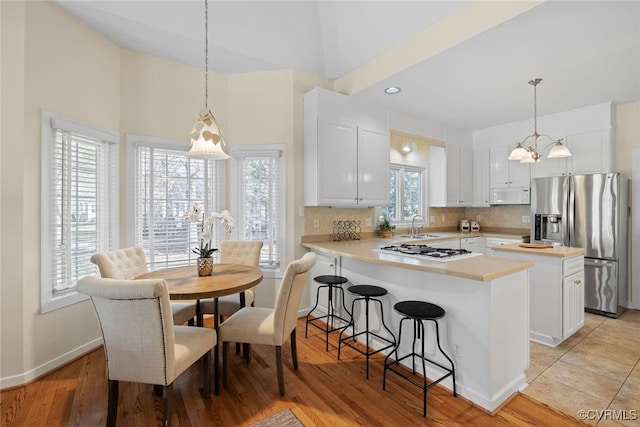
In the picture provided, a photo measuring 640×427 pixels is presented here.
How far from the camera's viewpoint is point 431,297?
7.32ft

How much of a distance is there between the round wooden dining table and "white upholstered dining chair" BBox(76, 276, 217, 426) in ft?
1.01

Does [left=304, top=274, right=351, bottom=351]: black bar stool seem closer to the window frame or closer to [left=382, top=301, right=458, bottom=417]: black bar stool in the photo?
[left=382, top=301, right=458, bottom=417]: black bar stool

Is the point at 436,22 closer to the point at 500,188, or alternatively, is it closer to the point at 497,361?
the point at 497,361

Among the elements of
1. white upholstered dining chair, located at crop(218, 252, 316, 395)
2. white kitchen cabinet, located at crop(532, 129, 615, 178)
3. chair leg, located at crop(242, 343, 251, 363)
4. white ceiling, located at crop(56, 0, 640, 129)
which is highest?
white ceiling, located at crop(56, 0, 640, 129)

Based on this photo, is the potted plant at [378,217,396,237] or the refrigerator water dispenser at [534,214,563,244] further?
the potted plant at [378,217,396,237]

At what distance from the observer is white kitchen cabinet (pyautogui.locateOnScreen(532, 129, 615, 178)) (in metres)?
3.93

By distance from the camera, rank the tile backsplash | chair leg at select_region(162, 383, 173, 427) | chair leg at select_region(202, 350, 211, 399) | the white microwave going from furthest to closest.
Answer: the white microwave
the tile backsplash
chair leg at select_region(202, 350, 211, 399)
chair leg at select_region(162, 383, 173, 427)

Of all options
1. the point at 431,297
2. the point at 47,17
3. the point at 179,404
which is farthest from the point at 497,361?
the point at 47,17

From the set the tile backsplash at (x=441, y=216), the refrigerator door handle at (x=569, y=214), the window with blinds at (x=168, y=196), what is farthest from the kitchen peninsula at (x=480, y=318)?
the refrigerator door handle at (x=569, y=214)

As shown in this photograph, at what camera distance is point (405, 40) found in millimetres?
2936

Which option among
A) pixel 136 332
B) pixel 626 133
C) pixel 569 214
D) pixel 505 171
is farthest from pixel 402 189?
pixel 136 332

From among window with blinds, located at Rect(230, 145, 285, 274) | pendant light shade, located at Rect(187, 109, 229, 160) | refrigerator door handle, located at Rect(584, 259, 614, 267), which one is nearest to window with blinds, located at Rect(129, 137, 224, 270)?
window with blinds, located at Rect(230, 145, 285, 274)

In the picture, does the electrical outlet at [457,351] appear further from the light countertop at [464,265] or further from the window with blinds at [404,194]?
the window with blinds at [404,194]

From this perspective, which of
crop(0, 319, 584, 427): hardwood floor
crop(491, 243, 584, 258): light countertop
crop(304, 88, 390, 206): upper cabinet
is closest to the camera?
crop(0, 319, 584, 427): hardwood floor
